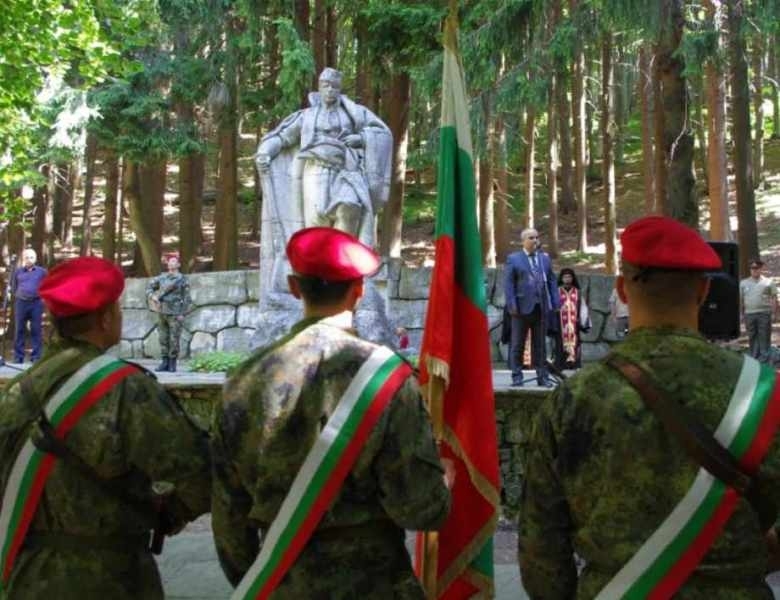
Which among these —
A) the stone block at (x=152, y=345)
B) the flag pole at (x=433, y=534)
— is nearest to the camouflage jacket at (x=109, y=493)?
the flag pole at (x=433, y=534)

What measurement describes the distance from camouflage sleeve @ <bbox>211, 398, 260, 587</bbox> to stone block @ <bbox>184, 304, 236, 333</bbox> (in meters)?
14.5

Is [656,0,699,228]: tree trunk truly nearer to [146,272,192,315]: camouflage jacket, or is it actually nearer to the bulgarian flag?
[146,272,192,315]: camouflage jacket

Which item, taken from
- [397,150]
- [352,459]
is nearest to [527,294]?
[352,459]

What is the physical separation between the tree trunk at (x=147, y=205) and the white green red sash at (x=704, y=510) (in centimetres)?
2149

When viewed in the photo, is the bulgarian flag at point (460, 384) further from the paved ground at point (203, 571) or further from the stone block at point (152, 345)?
the stone block at point (152, 345)

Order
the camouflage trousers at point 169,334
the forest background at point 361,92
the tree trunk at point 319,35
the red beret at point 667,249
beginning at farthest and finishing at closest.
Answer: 1. the tree trunk at point 319,35
2. the forest background at point 361,92
3. the camouflage trousers at point 169,334
4. the red beret at point 667,249

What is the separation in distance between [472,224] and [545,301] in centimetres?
717

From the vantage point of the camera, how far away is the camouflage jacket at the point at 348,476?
2.90 metres

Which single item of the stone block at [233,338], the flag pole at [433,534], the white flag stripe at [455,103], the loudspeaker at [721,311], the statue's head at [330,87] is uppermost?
the statue's head at [330,87]

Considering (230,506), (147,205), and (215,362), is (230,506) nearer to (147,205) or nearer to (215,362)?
(215,362)

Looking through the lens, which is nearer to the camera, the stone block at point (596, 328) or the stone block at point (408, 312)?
the stone block at point (408, 312)

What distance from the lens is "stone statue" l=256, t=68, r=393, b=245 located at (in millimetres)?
12492

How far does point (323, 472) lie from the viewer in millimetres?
2873

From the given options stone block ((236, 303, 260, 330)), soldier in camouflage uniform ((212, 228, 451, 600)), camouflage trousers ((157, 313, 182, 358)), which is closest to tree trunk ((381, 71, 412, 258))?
stone block ((236, 303, 260, 330))
